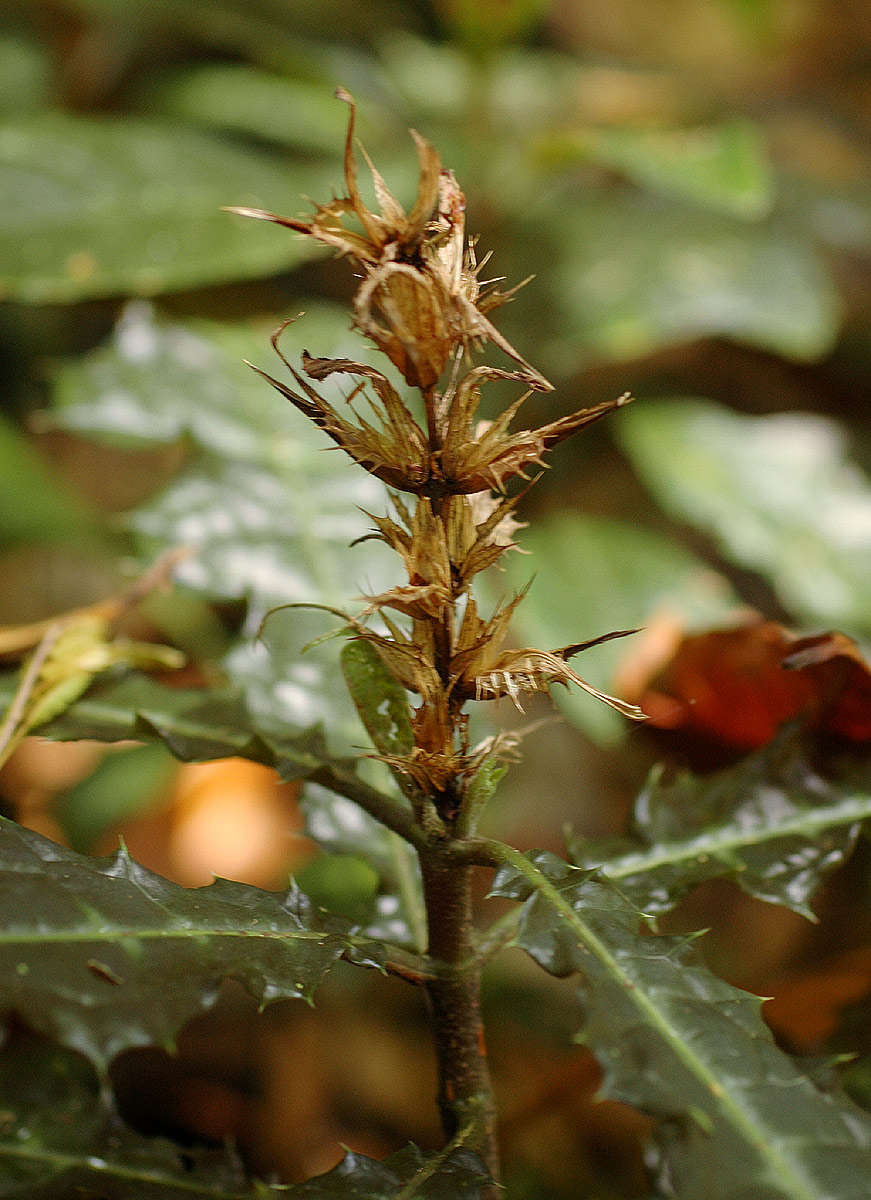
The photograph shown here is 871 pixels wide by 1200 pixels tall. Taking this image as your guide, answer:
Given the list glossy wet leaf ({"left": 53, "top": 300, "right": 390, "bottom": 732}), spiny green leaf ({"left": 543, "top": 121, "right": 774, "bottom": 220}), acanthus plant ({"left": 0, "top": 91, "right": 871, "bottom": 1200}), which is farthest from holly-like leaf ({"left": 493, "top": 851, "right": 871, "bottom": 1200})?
spiny green leaf ({"left": 543, "top": 121, "right": 774, "bottom": 220})

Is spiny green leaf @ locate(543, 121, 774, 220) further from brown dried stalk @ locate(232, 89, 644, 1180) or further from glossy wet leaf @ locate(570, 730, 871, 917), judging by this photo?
brown dried stalk @ locate(232, 89, 644, 1180)

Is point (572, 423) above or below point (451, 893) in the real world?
above

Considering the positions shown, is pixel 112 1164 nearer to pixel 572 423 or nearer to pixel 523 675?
pixel 523 675

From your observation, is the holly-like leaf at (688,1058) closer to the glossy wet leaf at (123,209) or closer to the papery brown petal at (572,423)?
the papery brown petal at (572,423)

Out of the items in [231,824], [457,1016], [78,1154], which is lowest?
[231,824]

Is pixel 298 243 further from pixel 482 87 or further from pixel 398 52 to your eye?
pixel 398 52

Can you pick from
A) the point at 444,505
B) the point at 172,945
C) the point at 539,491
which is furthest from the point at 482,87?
the point at 172,945

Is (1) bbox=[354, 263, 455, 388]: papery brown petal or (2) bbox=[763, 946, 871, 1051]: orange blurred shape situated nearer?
(1) bbox=[354, 263, 455, 388]: papery brown petal

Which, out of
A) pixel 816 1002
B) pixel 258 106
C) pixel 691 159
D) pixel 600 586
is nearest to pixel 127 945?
pixel 816 1002
